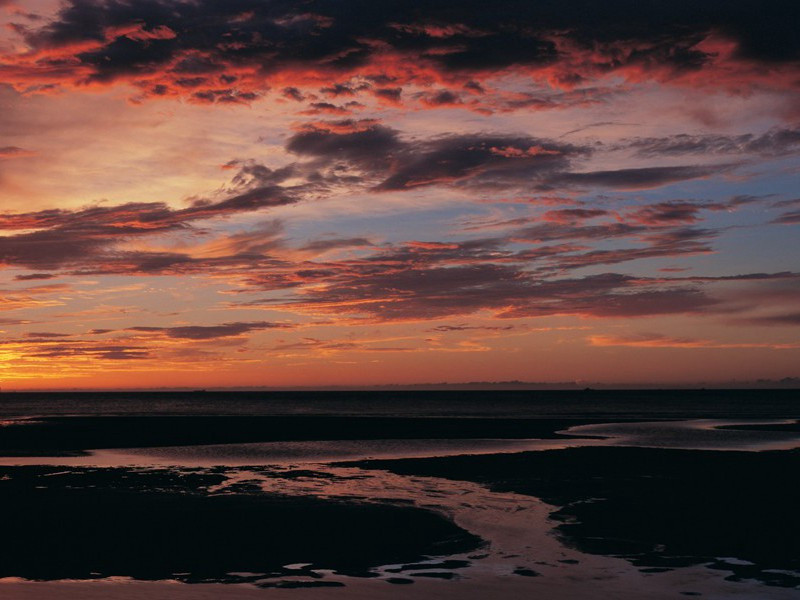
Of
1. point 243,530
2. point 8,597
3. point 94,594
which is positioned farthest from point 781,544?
point 8,597

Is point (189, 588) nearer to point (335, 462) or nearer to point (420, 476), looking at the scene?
point (420, 476)

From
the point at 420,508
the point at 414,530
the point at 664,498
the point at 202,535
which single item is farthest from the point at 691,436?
the point at 202,535

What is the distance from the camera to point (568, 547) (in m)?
22.1

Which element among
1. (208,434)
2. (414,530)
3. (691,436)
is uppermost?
(414,530)

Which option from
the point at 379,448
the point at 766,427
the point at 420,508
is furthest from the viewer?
the point at 766,427

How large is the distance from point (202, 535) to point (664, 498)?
1670 cm

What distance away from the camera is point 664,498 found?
1193 inches

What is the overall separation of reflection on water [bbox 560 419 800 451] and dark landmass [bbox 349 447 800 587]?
18.0 feet

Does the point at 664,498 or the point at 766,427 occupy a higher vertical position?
the point at 664,498

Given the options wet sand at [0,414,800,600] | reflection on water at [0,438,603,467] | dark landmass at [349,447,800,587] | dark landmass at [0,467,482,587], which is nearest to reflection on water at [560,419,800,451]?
A: reflection on water at [0,438,603,467]

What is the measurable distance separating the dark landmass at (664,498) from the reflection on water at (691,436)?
5.49 meters

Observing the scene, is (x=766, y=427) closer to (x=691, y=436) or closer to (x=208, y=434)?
(x=691, y=436)

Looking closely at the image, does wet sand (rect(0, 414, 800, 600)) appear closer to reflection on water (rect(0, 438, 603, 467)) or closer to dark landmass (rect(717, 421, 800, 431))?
reflection on water (rect(0, 438, 603, 467))

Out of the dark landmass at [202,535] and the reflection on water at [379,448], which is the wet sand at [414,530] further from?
the reflection on water at [379,448]
